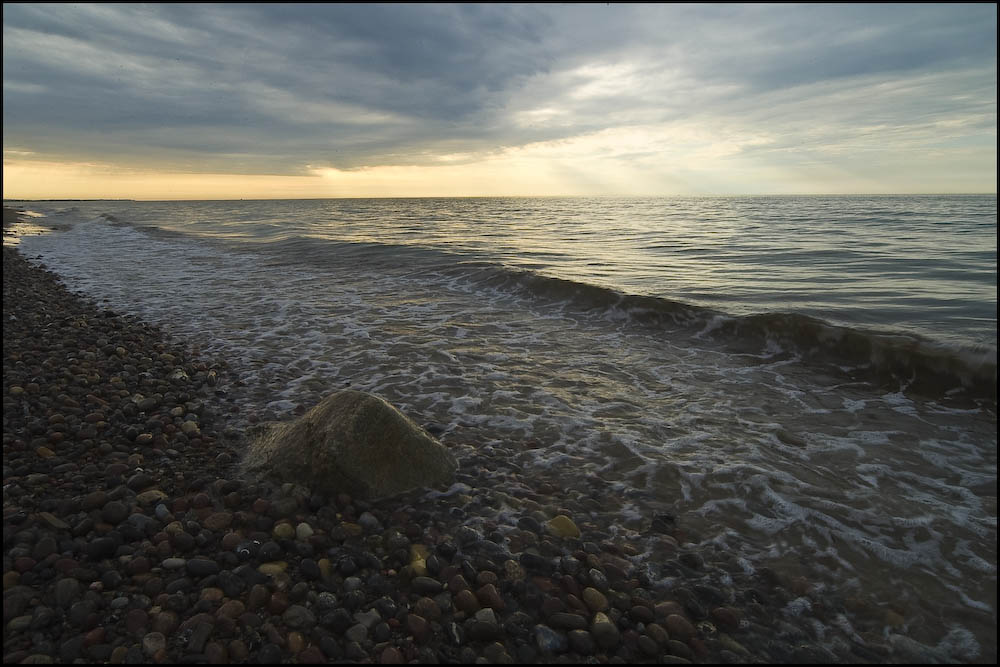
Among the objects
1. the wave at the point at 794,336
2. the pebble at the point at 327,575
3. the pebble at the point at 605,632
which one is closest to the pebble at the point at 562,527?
the pebble at the point at 327,575

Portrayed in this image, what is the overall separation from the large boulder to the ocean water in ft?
2.86

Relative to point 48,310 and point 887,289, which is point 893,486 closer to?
point 887,289

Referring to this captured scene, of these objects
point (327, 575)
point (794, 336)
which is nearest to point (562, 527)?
point (327, 575)

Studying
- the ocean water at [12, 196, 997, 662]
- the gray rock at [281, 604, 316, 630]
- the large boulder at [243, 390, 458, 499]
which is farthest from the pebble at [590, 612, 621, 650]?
the large boulder at [243, 390, 458, 499]

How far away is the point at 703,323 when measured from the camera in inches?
374

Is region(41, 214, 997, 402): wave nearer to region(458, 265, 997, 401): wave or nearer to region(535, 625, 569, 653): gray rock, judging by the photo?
region(458, 265, 997, 401): wave

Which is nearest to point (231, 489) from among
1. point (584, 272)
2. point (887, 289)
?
point (584, 272)

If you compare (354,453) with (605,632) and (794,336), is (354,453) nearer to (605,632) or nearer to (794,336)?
(605,632)

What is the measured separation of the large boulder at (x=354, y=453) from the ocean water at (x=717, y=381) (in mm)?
870

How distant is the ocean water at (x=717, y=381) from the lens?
362 centimetres

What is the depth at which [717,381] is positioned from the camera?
6.77 meters

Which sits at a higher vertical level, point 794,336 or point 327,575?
point 794,336

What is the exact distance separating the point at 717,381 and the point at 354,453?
16.1 feet

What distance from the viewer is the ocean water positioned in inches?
142
